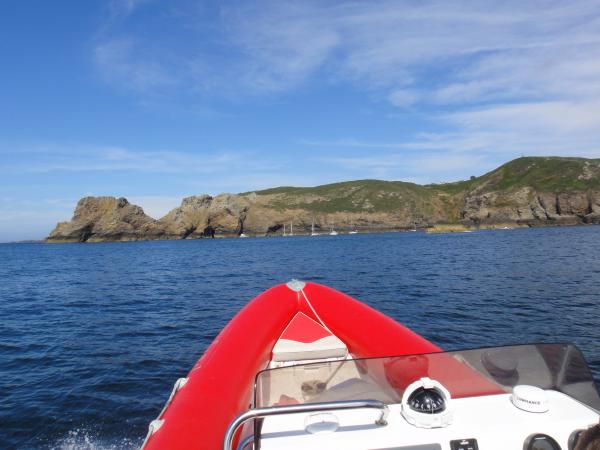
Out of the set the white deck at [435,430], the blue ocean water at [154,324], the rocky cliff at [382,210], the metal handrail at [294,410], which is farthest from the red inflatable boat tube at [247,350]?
the rocky cliff at [382,210]

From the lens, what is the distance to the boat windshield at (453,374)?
277 cm

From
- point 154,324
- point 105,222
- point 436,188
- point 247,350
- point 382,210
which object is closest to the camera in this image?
point 247,350

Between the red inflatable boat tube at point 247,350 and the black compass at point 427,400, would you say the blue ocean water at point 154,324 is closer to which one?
the red inflatable boat tube at point 247,350

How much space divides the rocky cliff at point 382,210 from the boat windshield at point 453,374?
116m

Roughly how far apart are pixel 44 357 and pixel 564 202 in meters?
124

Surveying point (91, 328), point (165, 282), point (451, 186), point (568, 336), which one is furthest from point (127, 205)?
point (451, 186)

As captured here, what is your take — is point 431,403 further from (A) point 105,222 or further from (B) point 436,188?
(B) point 436,188

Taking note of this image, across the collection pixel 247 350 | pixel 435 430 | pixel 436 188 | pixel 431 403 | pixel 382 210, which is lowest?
pixel 247 350

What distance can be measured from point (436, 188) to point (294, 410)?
664 ft

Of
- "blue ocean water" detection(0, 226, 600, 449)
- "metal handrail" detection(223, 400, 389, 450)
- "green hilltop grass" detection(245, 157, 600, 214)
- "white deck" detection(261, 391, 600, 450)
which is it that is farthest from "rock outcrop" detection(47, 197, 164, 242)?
"metal handrail" detection(223, 400, 389, 450)

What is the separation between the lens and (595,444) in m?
2.03

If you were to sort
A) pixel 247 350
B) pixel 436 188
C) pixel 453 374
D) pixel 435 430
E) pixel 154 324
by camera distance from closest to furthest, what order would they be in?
1. pixel 435 430
2. pixel 453 374
3. pixel 247 350
4. pixel 154 324
5. pixel 436 188

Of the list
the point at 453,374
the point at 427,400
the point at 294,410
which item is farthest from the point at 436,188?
the point at 294,410

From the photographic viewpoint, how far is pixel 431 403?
258cm
